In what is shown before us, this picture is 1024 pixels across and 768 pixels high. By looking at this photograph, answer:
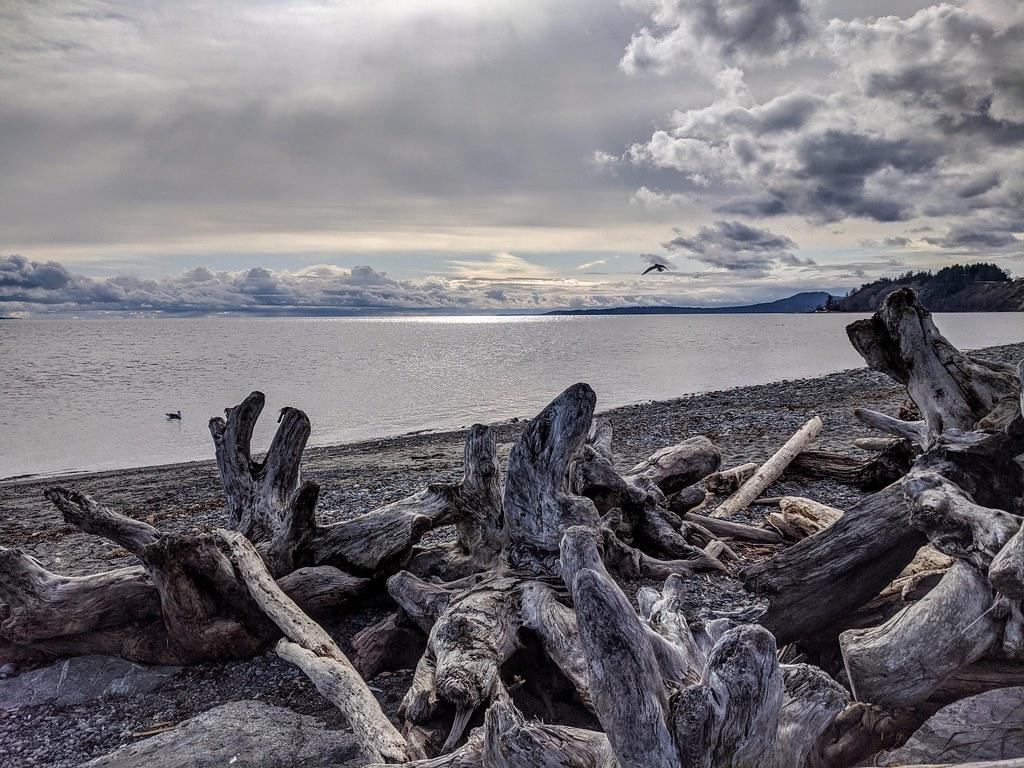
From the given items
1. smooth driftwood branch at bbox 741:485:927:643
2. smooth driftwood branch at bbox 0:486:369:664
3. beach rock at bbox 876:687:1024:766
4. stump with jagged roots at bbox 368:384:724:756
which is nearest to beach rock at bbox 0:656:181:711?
smooth driftwood branch at bbox 0:486:369:664

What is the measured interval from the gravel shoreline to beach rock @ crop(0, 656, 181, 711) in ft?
0.37

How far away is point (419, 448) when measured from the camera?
65.2ft

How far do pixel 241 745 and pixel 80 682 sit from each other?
2056 mm

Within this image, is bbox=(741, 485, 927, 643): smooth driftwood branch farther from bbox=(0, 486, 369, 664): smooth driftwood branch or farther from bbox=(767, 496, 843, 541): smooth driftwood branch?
bbox=(0, 486, 369, 664): smooth driftwood branch

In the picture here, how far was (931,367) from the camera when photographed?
5.25 meters

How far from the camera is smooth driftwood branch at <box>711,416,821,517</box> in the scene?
8625mm

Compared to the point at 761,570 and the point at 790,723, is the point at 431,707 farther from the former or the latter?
the point at 761,570

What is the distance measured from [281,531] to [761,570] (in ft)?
13.2

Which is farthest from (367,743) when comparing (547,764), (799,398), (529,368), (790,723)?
(529,368)

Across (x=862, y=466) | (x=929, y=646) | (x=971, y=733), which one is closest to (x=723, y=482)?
(x=862, y=466)

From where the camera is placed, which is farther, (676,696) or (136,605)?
(136,605)

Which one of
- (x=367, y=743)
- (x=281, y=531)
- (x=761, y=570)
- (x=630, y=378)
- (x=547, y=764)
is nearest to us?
(x=547, y=764)

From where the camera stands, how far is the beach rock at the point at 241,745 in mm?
3971

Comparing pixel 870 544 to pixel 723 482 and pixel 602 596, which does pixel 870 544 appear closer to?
pixel 602 596
